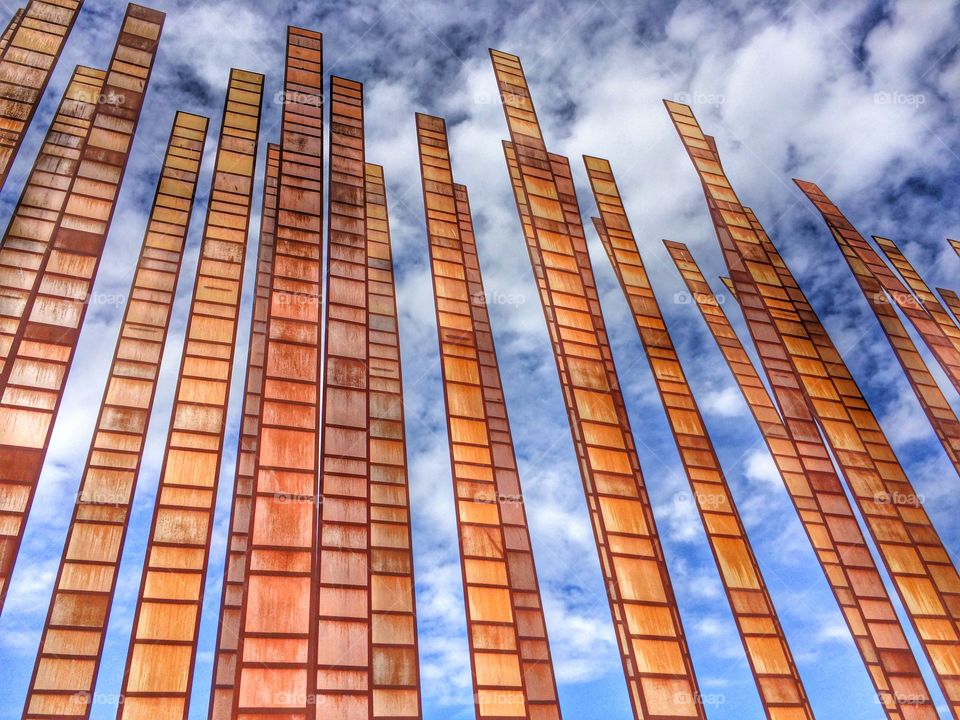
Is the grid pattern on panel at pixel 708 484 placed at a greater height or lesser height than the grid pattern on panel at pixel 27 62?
lesser

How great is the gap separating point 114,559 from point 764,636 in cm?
1206

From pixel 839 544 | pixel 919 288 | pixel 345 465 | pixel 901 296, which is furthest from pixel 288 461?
pixel 919 288

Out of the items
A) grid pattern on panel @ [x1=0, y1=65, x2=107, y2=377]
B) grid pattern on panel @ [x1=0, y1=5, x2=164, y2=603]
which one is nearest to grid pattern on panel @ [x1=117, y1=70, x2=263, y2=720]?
grid pattern on panel @ [x1=0, y1=5, x2=164, y2=603]

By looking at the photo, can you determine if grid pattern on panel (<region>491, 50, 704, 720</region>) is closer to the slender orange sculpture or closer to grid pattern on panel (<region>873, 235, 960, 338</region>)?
the slender orange sculpture

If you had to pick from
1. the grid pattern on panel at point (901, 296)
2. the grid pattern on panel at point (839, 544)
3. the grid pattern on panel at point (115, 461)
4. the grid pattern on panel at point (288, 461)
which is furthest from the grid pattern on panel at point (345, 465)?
the grid pattern on panel at point (901, 296)

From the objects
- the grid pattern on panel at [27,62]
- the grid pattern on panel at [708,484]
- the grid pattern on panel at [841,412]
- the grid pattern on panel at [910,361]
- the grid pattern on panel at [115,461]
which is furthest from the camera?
the grid pattern on panel at [910,361]

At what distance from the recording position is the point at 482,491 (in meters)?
16.8

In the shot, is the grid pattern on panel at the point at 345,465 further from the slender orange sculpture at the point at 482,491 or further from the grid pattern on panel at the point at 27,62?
the grid pattern on panel at the point at 27,62

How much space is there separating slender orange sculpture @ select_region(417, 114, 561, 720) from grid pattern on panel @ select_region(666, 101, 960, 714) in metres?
6.61

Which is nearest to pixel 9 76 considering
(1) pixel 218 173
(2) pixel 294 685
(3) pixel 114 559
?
(1) pixel 218 173

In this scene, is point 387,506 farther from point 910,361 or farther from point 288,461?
point 910,361

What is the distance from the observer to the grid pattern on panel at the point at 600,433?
12680 millimetres

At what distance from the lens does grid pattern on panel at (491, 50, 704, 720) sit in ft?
41.6

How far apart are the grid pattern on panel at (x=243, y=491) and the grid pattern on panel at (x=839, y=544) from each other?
11884 millimetres
